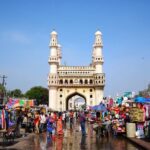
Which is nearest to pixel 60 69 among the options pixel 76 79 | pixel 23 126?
pixel 76 79

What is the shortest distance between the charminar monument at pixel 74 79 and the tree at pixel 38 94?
1757 centimetres

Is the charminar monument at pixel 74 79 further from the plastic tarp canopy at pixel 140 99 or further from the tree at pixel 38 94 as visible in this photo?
the plastic tarp canopy at pixel 140 99

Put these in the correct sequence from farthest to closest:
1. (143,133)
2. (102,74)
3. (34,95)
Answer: (34,95) → (102,74) → (143,133)

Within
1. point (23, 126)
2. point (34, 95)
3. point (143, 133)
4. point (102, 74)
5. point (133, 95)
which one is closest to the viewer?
point (143, 133)

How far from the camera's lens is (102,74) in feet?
237

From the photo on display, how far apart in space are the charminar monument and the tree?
692 inches

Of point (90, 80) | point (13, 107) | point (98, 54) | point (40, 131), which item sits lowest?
point (40, 131)

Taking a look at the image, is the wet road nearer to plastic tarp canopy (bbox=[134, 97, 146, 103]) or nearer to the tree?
plastic tarp canopy (bbox=[134, 97, 146, 103])

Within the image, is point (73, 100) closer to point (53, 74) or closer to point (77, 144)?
point (53, 74)

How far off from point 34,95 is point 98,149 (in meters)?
80.6

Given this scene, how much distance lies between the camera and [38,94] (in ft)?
302

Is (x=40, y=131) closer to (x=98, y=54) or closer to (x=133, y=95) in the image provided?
(x=133, y=95)

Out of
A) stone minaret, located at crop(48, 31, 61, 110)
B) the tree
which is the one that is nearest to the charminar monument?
stone minaret, located at crop(48, 31, 61, 110)

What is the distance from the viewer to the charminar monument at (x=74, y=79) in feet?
237
